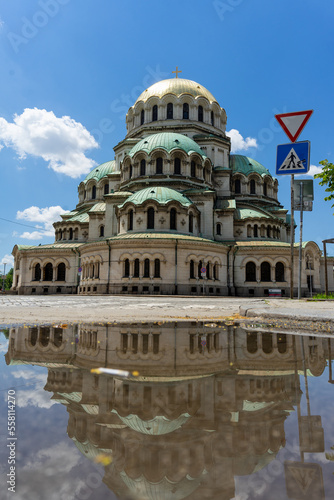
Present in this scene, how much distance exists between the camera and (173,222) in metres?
36.0

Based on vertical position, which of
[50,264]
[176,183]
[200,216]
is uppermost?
[176,183]

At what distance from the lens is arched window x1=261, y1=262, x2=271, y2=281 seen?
125ft

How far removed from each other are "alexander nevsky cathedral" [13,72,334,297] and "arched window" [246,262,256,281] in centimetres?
11

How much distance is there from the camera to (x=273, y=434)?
2.36 meters

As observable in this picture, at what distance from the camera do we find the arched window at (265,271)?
38188 mm

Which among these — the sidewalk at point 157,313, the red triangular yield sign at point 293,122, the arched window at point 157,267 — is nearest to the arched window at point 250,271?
the arched window at point 157,267

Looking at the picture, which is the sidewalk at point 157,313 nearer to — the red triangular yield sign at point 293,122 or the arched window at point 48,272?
the red triangular yield sign at point 293,122

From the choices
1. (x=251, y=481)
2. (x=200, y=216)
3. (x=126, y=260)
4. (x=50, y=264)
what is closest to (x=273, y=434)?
(x=251, y=481)

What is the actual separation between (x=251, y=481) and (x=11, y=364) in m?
3.49

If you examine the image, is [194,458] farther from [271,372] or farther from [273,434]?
[271,372]

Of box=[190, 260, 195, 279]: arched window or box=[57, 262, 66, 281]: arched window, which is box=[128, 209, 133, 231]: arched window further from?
box=[57, 262, 66, 281]: arched window

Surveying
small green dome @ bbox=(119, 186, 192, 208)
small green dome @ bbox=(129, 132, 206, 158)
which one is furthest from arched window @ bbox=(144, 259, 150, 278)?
small green dome @ bbox=(129, 132, 206, 158)

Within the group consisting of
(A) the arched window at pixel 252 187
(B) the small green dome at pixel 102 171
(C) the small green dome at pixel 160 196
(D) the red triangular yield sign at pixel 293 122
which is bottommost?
(D) the red triangular yield sign at pixel 293 122

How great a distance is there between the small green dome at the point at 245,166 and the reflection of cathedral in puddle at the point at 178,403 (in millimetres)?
44801
